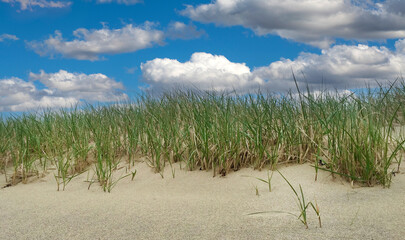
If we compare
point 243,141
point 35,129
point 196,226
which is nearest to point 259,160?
point 243,141

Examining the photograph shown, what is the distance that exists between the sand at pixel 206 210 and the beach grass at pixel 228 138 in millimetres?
146

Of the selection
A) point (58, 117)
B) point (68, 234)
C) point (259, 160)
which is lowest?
point (68, 234)

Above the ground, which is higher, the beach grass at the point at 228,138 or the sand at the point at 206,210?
the beach grass at the point at 228,138

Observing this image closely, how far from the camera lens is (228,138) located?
11.1 feet

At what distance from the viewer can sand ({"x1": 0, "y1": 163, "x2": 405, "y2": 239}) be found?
84.0 inches

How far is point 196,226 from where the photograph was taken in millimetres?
2281

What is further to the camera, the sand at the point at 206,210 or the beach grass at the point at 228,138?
the beach grass at the point at 228,138

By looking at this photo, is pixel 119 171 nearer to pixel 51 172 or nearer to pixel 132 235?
pixel 51 172

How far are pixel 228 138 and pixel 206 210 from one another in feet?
3.16

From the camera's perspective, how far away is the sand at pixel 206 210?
2133 millimetres

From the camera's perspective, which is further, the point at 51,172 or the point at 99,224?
the point at 51,172

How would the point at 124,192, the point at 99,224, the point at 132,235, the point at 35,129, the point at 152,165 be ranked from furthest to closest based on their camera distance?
the point at 35,129 → the point at 152,165 → the point at 124,192 → the point at 99,224 → the point at 132,235

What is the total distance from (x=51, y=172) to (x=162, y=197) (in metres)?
1.87

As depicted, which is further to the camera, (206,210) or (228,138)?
(228,138)
